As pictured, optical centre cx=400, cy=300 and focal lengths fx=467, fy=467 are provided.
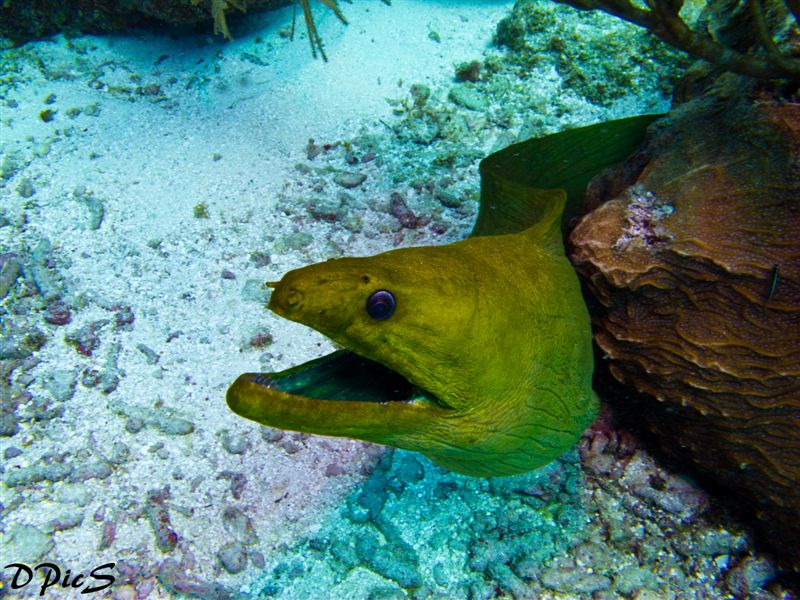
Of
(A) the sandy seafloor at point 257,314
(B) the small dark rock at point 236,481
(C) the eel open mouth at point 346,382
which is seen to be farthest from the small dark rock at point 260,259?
(C) the eel open mouth at point 346,382

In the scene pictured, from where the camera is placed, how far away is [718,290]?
2041 mm

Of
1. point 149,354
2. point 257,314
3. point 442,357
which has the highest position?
point 442,357

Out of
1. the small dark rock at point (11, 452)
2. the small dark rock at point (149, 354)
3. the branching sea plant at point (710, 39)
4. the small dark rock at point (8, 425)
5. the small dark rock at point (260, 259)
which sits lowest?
the small dark rock at point (11, 452)

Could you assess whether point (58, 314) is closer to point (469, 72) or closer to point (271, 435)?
point (271, 435)

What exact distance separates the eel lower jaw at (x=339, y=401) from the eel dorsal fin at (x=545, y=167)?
1379mm

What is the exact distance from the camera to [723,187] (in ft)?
6.72

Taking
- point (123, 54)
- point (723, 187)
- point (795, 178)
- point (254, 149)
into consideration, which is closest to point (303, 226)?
point (254, 149)

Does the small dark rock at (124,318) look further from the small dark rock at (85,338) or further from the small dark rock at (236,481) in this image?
the small dark rock at (236,481)

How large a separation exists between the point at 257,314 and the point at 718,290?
2.71m

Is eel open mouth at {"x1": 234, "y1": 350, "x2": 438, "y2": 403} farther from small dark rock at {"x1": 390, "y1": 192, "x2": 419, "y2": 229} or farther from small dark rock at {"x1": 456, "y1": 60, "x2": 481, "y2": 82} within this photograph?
small dark rock at {"x1": 456, "y1": 60, "x2": 481, "y2": 82}

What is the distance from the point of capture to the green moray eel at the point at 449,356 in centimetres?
135

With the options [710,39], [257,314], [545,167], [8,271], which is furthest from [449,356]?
[8,271]

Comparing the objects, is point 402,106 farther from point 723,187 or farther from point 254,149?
point 723,187

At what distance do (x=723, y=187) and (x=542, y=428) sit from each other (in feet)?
4.33
